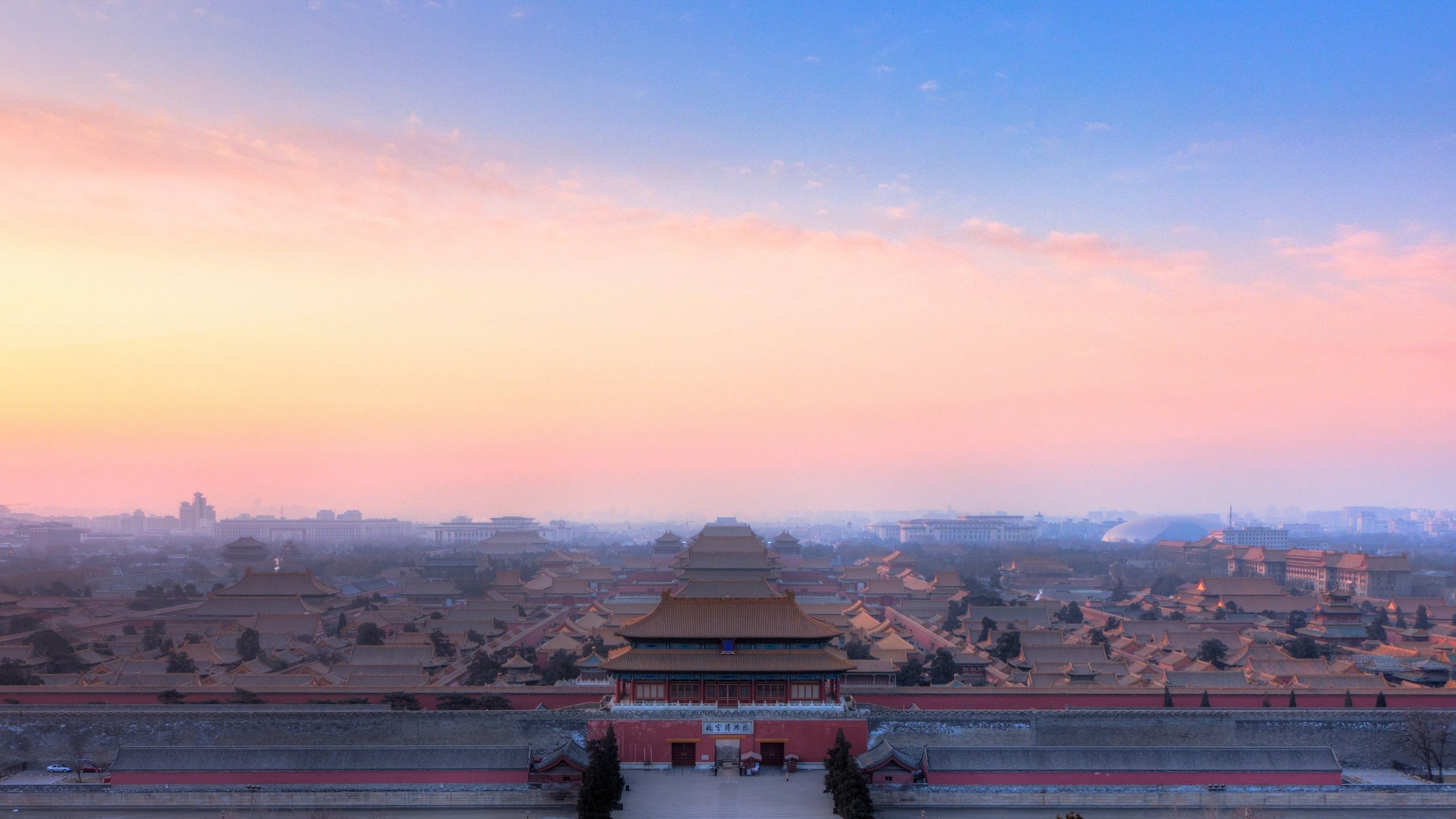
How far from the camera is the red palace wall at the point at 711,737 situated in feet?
79.3

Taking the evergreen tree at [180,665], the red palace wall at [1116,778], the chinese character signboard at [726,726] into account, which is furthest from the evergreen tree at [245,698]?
the red palace wall at [1116,778]

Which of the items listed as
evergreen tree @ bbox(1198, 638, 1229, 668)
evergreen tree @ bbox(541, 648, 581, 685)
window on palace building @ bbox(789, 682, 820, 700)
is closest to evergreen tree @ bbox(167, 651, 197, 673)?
evergreen tree @ bbox(541, 648, 581, 685)

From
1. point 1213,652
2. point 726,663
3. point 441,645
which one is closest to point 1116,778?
point 726,663

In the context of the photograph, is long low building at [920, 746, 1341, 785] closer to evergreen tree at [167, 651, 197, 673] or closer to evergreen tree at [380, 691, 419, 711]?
evergreen tree at [380, 691, 419, 711]

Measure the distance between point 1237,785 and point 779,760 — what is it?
10252 millimetres

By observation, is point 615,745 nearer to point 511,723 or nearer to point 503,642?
point 511,723

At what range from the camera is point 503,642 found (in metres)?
40.9

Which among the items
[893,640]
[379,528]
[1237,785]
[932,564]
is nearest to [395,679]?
[893,640]

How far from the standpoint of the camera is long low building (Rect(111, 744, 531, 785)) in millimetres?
22328

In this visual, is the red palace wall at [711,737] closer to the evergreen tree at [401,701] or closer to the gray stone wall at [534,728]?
the gray stone wall at [534,728]

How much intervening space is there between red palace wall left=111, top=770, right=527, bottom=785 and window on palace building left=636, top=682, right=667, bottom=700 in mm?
3617

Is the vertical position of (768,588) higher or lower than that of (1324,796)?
higher

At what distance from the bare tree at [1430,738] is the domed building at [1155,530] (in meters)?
144

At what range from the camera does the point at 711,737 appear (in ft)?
79.7
